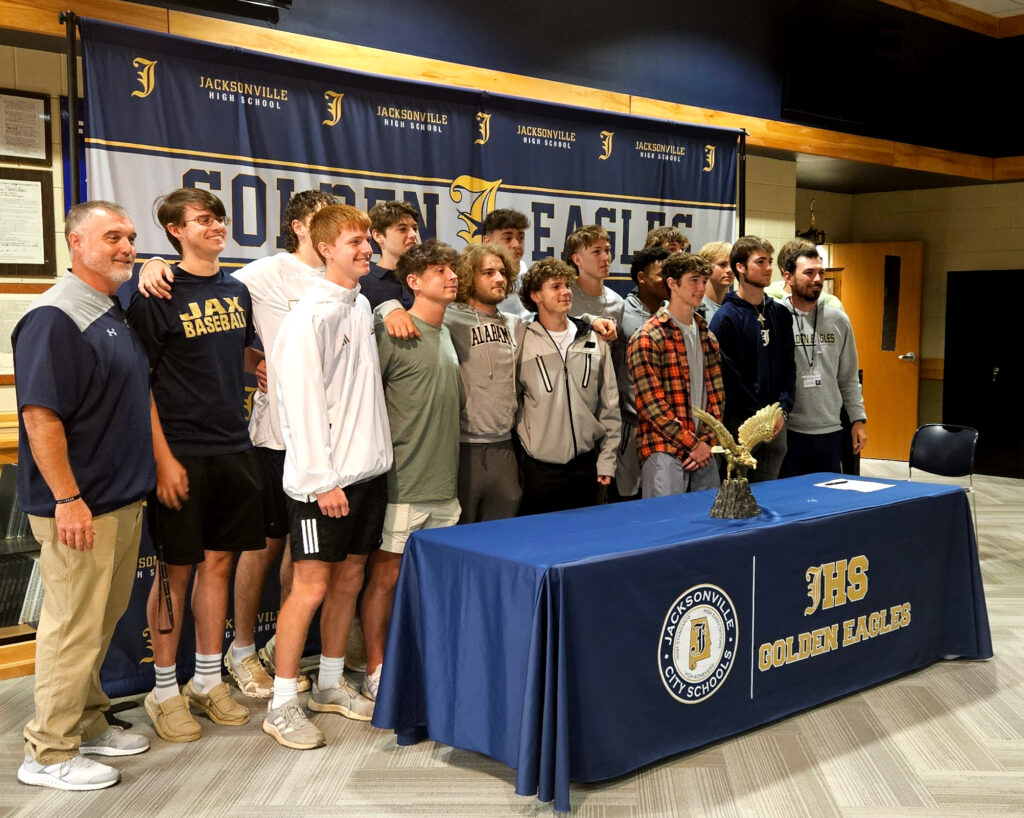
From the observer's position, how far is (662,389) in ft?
11.9

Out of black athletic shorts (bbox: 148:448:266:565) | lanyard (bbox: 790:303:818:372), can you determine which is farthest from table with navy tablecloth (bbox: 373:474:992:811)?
lanyard (bbox: 790:303:818:372)

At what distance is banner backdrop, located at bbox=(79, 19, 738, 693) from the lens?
3.40m

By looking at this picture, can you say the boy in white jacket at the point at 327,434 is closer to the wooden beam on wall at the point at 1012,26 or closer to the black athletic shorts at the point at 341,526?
the black athletic shorts at the point at 341,526

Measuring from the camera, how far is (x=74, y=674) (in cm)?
263

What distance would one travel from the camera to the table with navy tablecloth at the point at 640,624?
7.93ft

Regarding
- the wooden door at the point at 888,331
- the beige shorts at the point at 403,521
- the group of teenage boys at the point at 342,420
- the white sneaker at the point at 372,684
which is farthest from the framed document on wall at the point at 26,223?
the wooden door at the point at 888,331

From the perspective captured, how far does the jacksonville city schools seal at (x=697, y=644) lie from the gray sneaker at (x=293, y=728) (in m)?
1.09

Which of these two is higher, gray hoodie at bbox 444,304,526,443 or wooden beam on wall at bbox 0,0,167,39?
wooden beam on wall at bbox 0,0,167,39

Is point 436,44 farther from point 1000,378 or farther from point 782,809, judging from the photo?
point 1000,378

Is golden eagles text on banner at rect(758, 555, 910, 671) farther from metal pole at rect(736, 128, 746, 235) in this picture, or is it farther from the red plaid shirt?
metal pole at rect(736, 128, 746, 235)

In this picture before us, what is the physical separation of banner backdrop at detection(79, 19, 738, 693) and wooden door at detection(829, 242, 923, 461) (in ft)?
13.4

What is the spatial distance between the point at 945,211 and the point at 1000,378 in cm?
155

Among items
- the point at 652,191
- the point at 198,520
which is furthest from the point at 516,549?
the point at 652,191

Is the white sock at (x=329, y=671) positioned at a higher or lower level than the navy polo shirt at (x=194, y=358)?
lower
